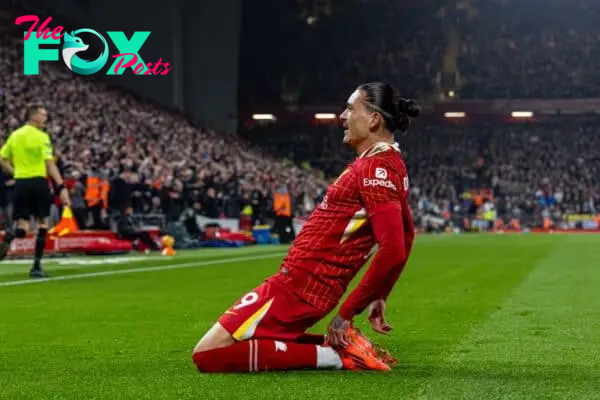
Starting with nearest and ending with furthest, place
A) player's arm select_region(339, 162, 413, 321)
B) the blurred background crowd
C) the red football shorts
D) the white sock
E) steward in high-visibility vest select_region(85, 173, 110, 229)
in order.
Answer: player's arm select_region(339, 162, 413, 321) < the red football shorts < the white sock < steward in high-visibility vest select_region(85, 173, 110, 229) < the blurred background crowd

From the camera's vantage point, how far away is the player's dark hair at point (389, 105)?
203 inches

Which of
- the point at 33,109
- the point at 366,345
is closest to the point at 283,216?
the point at 33,109

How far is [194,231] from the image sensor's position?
2775 cm

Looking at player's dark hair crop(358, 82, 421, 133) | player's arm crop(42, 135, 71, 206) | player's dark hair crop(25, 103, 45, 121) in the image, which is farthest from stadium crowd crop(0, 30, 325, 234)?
player's dark hair crop(358, 82, 421, 133)

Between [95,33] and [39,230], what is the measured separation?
3242cm

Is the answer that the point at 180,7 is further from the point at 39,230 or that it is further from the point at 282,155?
the point at 39,230

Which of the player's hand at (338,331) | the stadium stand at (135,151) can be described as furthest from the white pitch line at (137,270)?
the player's hand at (338,331)

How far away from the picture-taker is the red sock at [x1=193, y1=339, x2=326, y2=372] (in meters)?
5.22

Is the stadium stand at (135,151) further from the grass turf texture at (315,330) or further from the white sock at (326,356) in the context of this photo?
the white sock at (326,356)

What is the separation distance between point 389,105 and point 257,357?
1.43 metres

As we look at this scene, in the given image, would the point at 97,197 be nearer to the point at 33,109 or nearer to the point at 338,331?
the point at 33,109

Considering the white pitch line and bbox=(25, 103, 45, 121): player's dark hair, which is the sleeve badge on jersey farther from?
bbox=(25, 103, 45, 121): player's dark hair

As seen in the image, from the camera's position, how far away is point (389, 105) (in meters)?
5.16

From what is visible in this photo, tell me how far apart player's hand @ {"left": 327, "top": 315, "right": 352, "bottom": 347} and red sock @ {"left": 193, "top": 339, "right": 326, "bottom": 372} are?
282 mm
